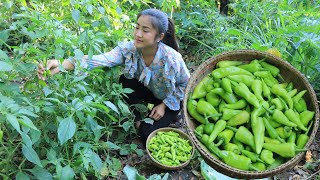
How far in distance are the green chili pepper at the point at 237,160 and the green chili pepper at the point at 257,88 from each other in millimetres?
373

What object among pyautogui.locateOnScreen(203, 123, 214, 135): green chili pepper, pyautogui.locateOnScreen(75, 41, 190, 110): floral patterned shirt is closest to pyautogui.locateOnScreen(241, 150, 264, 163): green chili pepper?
pyautogui.locateOnScreen(203, 123, 214, 135): green chili pepper

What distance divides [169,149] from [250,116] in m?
0.73

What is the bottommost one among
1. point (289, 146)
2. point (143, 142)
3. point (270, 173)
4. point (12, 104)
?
point (143, 142)

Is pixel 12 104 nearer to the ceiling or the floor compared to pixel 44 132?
nearer to the ceiling

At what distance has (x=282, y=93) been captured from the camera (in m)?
2.07

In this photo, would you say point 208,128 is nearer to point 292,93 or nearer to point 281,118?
point 281,118

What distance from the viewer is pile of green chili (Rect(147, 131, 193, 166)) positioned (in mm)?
2482

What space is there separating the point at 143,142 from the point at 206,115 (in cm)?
85

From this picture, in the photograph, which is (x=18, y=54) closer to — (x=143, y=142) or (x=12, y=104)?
(x=12, y=104)

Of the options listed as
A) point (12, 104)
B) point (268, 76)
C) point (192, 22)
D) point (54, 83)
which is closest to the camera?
point (12, 104)

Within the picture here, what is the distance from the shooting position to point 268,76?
7.14 feet

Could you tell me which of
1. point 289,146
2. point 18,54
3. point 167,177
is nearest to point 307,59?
point 289,146

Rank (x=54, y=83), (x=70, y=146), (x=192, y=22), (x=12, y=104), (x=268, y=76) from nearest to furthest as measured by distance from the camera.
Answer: (x=12, y=104), (x=54, y=83), (x=70, y=146), (x=268, y=76), (x=192, y=22)

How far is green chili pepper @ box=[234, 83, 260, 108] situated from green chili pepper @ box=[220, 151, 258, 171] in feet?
1.02
